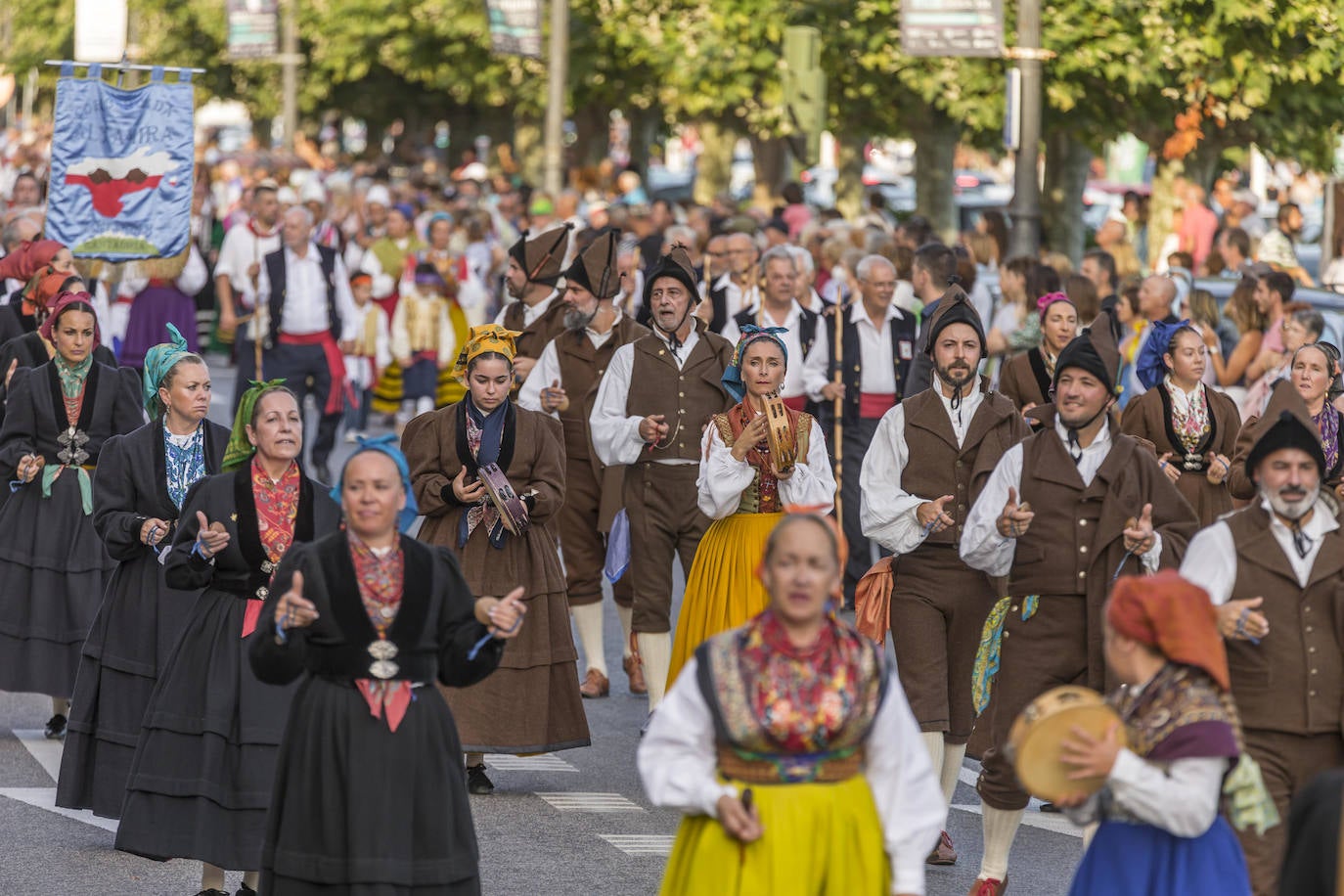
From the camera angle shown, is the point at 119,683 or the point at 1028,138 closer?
the point at 119,683

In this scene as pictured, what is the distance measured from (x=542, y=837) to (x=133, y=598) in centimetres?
170

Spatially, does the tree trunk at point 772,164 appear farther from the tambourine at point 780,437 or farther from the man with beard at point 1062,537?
the man with beard at point 1062,537

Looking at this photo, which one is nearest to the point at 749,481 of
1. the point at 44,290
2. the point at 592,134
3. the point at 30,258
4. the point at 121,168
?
the point at 44,290

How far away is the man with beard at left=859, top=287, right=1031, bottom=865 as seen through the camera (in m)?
9.07

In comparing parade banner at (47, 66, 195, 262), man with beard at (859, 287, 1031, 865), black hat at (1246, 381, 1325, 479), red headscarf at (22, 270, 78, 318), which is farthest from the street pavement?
parade banner at (47, 66, 195, 262)

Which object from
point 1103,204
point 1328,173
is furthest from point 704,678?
point 1103,204

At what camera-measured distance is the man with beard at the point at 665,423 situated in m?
11.3

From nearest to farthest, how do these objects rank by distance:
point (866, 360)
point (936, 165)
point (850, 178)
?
point (866, 360), point (936, 165), point (850, 178)

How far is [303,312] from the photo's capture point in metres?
17.7

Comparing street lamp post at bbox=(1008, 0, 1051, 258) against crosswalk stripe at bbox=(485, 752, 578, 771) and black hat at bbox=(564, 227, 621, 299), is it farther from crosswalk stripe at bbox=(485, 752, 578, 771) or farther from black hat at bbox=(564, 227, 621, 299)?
crosswalk stripe at bbox=(485, 752, 578, 771)

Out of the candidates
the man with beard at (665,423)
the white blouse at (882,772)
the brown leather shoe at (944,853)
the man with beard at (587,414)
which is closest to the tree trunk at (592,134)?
the man with beard at (587,414)

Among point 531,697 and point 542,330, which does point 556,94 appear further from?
point 531,697

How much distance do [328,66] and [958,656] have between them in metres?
39.1

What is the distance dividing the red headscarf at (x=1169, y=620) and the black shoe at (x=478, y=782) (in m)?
4.70
